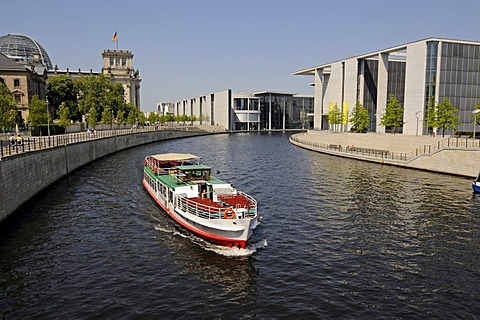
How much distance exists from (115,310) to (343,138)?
85.6 m

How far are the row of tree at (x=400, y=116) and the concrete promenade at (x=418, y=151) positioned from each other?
7554 millimetres

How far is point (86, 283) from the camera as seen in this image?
22.0 metres

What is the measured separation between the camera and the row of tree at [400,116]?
73.8 meters

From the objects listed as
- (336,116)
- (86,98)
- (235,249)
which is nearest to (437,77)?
(336,116)

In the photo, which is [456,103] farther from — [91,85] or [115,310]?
[91,85]

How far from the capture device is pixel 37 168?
138ft

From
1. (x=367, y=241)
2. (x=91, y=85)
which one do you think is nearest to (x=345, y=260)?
(x=367, y=241)

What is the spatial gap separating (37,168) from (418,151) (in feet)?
196

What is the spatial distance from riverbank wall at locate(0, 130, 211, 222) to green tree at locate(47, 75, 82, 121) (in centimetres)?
5314

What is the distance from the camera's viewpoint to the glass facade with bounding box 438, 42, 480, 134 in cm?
8475

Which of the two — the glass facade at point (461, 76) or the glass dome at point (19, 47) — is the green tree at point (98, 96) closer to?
the glass dome at point (19, 47)

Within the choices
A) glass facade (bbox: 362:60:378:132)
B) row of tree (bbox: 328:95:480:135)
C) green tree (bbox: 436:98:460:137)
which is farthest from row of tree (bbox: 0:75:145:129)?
green tree (bbox: 436:98:460:137)

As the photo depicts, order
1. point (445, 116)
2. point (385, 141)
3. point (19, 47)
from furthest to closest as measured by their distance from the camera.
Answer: point (19, 47) < point (385, 141) < point (445, 116)

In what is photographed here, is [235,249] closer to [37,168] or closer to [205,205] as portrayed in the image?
[205,205]
